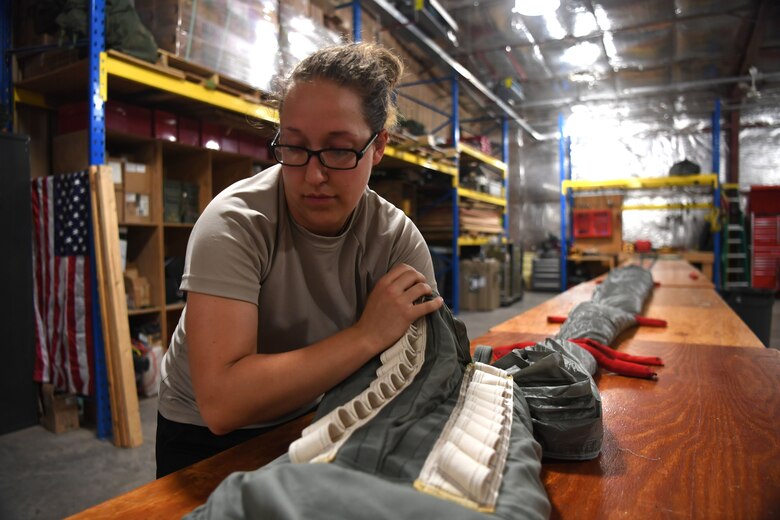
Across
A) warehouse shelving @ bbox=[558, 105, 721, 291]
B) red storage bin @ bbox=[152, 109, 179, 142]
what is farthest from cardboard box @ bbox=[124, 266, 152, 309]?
warehouse shelving @ bbox=[558, 105, 721, 291]

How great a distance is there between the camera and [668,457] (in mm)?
854

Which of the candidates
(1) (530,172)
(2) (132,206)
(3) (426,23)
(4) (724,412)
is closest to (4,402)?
(2) (132,206)

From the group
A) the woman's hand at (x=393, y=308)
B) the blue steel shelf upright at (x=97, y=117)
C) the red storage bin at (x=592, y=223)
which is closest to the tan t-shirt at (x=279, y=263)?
the woman's hand at (x=393, y=308)

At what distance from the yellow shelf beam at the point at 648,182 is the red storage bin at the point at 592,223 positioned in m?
0.47

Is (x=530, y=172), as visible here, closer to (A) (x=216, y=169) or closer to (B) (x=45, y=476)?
(A) (x=216, y=169)

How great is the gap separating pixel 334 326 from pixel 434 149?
4.76 meters

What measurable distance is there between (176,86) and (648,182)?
7.84m

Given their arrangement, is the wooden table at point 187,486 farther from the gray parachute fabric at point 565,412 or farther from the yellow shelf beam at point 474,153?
the yellow shelf beam at point 474,153

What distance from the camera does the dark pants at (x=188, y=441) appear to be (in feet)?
3.92

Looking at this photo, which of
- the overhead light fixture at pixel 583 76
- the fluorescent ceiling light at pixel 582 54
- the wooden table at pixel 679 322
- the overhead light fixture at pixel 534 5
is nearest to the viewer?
the wooden table at pixel 679 322

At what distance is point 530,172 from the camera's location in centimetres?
1148

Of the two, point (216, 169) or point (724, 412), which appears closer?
point (724, 412)

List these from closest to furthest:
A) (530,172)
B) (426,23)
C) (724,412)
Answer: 1. (724,412)
2. (426,23)
3. (530,172)

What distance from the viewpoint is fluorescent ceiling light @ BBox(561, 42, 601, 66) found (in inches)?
318
